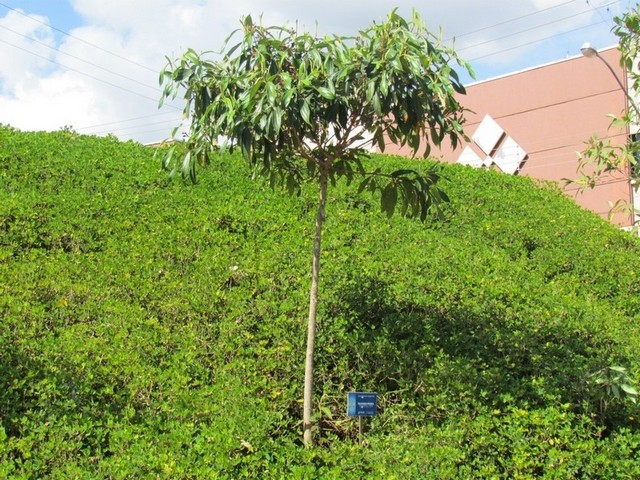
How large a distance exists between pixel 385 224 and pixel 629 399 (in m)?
4.03

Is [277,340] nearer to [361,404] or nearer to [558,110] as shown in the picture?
[361,404]

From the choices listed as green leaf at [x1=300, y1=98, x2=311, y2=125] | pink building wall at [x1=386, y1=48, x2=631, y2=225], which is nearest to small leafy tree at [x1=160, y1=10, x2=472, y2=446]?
green leaf at [x1=300, y1=98, x2=311, y2=125]

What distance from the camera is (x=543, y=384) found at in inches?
198

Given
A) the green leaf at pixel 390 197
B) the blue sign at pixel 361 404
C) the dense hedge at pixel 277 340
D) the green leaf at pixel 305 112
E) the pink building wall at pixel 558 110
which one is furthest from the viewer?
the pink building wall at pixel 558 110

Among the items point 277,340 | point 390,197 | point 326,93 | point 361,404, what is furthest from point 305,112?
point 277,340

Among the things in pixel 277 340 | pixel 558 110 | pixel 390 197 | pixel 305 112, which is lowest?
pixel 277 340

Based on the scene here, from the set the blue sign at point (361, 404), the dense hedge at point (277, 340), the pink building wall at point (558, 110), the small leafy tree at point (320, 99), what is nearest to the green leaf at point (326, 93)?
the small leafy tree at point (320, 99)

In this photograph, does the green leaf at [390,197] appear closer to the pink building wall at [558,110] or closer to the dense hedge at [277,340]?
the dense hedge at [277,340]

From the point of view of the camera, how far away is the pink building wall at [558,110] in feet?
66.7

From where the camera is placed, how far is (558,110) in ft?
70.4

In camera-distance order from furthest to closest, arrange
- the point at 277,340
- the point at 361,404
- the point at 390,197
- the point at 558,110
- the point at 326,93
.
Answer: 1. the point at 558,110
2. the point at 277,340
3. the point at 390,197
4. the point at 361,404
5. the point at 326,93

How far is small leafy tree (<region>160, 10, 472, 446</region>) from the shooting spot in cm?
426

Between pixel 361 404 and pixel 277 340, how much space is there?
105 centimetres

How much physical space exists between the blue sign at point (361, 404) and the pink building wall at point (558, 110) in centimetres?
1669
